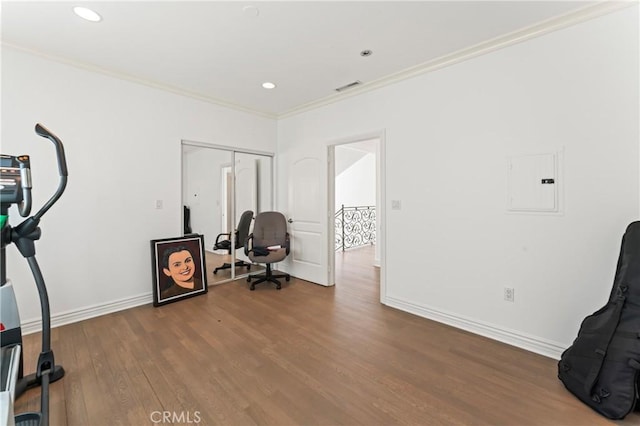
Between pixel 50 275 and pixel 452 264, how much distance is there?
4026 millimetres

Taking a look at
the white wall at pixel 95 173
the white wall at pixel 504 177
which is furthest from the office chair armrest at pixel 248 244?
the white wall at pixel 504 177

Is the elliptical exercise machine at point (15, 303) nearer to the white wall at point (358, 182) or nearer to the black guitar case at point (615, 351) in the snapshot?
the black guitar case at point (615, 351)

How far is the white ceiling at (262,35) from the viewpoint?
2.09 metres

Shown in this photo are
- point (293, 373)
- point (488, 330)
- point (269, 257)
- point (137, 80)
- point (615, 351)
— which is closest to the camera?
point (615, 351)

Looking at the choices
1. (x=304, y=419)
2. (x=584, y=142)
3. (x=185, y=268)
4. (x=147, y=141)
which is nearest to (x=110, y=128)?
(x=147, y=141)

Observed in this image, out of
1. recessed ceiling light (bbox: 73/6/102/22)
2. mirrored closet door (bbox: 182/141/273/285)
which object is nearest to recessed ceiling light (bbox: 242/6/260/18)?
recessed ceiling light (bbox: 73/6/102/22)

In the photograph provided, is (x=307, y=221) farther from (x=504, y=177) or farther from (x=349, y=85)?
(x=504, y=177)

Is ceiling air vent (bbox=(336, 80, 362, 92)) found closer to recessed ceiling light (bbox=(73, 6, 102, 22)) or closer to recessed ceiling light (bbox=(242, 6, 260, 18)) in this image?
recessed ceiling light (bbox=(242, 6, 260, 18))

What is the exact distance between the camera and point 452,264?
283 cm

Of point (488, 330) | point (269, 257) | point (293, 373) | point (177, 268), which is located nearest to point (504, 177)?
point (488, 330)

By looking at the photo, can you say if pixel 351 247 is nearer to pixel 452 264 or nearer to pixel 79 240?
pixel 452 264

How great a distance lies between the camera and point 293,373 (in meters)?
2.06

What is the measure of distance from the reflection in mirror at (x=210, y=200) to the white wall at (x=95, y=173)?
0.16m

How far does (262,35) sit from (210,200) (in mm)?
2421
